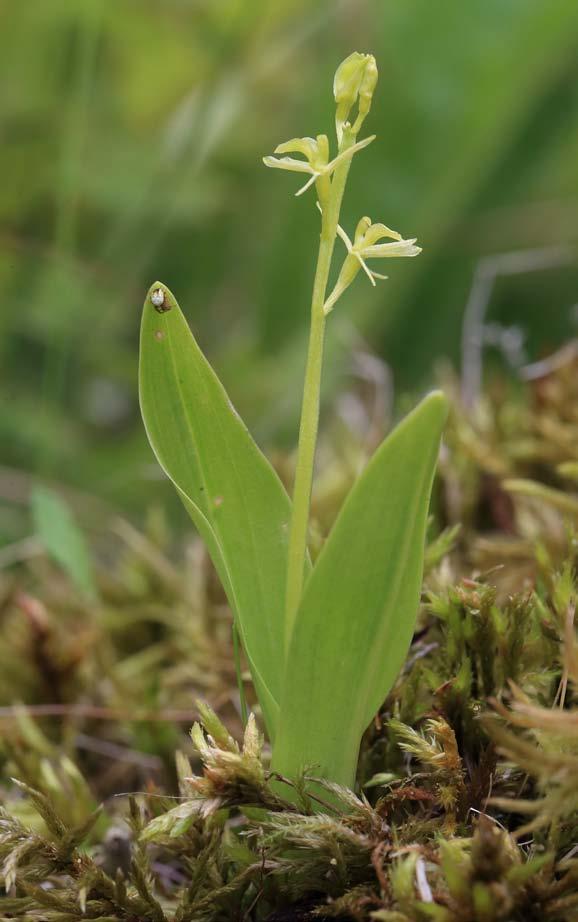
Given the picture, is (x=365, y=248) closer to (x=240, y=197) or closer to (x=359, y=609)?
(x=359, y=609)

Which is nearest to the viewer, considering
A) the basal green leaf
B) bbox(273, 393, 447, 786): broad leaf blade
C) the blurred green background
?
bbox(273, 393, 447, 786): broad leaf blade

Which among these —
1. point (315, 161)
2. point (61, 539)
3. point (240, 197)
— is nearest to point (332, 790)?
point (315, 161)

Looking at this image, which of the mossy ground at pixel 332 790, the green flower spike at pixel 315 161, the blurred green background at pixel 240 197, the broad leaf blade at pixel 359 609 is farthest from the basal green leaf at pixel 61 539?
the green flower spike at pixel 315 161

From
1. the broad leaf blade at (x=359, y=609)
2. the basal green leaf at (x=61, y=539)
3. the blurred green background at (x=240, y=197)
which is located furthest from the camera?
the blurred green background at (x=240, y=197)

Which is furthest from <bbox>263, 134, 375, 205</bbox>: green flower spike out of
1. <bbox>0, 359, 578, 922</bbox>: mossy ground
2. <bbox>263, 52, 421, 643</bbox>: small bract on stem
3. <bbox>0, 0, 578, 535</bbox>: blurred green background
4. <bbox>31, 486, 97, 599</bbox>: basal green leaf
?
<bbox>0, 0, 578, 535</bbox>: blurred green background

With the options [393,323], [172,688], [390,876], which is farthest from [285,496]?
[393,323]

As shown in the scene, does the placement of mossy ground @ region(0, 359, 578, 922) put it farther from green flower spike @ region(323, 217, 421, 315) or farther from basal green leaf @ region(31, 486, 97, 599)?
green flower spike @ region(323, 217, 421, 315)

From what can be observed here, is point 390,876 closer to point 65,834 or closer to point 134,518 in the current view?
point 65,834

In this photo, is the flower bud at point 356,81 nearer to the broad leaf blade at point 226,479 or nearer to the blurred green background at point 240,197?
the broad leaf blade at point 226,479
